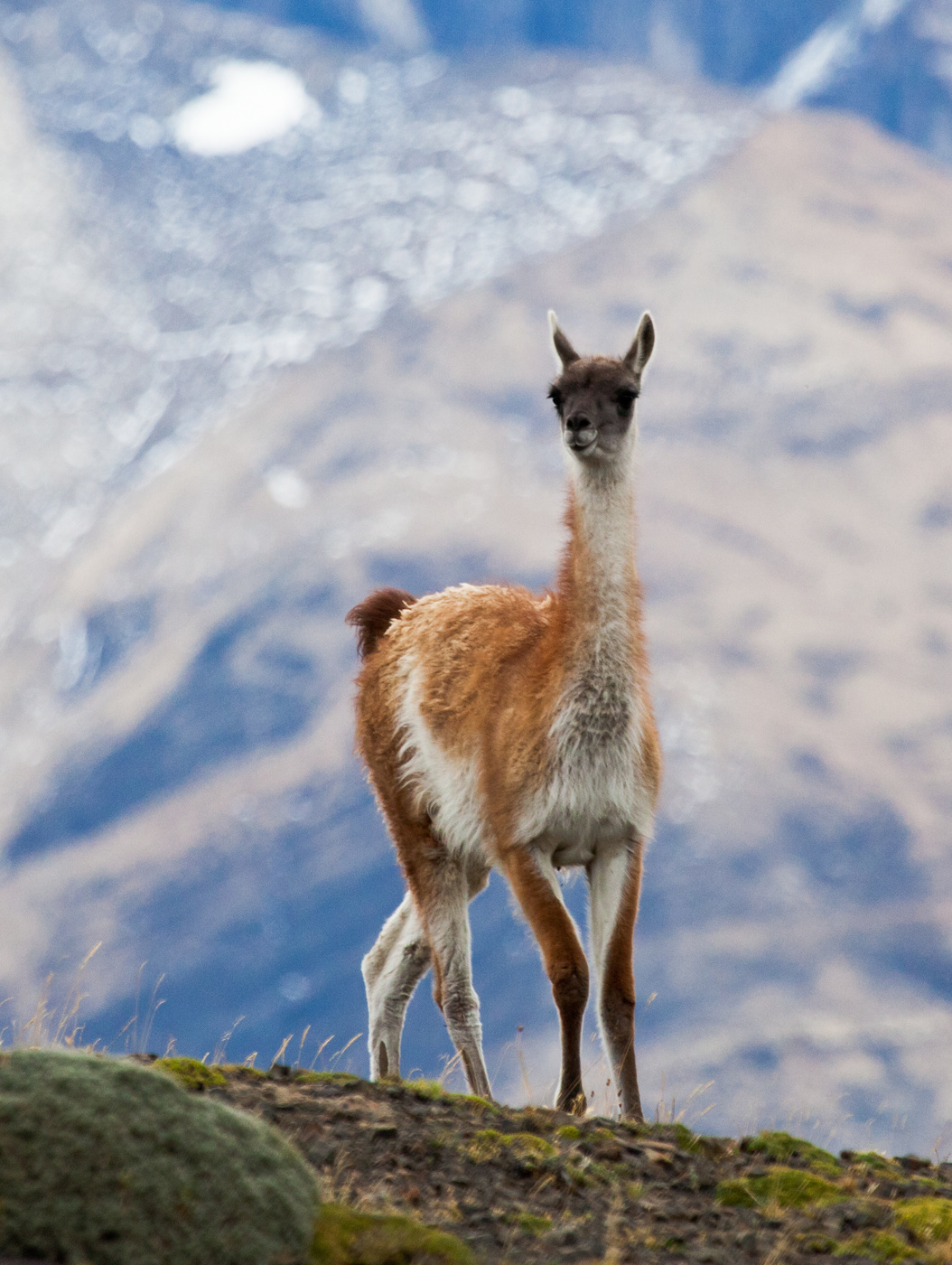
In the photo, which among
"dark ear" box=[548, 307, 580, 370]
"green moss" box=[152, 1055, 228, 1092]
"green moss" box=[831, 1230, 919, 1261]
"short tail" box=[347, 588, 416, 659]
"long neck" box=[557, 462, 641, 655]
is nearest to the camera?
"green moss" box=[831, 1230, 919, 1261]

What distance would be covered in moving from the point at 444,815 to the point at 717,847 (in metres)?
155

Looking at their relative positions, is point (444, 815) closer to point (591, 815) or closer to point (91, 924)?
point (591, 815)

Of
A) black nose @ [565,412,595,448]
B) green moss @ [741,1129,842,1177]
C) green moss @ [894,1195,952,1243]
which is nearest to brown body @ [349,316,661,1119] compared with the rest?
black nose @ [565,412,595,448]

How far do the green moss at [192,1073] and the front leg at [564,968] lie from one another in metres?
1.57

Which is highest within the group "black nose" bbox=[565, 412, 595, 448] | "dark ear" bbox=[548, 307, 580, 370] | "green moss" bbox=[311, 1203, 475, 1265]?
"dark ear" bbox=[548, 307, 580, 370]

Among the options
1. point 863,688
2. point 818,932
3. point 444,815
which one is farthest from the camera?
point 863,688

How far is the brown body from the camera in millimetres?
6961

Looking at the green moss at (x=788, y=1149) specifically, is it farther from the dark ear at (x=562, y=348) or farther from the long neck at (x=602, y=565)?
the dark ear at (x=562, y=348)

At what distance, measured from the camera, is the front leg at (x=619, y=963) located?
685 centimetres

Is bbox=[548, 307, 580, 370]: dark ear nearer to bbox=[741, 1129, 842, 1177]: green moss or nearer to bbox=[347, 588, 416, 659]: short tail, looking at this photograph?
bbox=[347, 588, 416, 659]: short tail

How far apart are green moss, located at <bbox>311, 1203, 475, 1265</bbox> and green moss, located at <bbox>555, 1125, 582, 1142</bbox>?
1.57 metres

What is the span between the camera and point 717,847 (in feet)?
523

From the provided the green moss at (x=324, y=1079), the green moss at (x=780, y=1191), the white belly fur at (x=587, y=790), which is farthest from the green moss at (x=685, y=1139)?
the white belly fur at (x=587, y=790)

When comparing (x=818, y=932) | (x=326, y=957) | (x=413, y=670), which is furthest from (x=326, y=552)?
(x=413, y=670)
